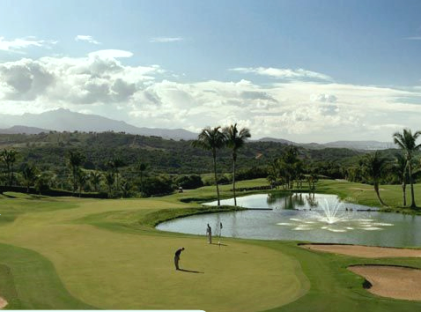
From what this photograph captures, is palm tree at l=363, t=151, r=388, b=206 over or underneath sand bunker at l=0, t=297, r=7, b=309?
over

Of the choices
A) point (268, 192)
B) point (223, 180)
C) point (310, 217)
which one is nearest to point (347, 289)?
point (310, 217)

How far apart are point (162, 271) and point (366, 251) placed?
1923 cm

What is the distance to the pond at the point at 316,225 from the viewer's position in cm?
4803

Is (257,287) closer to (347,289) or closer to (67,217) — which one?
(347,289)

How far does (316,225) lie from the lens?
57.0 meters

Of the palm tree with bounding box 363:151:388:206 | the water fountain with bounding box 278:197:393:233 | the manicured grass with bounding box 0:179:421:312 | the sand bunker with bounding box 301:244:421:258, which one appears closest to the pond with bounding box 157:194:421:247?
the water fountain with bounding box 278:197:393:233

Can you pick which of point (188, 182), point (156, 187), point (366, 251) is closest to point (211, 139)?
point (366, 251)

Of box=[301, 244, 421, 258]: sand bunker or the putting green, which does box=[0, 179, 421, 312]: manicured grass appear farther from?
box=[301, 244, 421, 258]: sand bunker

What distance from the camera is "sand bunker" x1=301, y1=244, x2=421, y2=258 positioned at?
3747 centimetres

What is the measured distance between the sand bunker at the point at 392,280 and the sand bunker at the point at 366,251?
494 cm

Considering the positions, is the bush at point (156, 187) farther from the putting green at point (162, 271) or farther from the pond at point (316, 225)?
the putting green at point (162, 271)

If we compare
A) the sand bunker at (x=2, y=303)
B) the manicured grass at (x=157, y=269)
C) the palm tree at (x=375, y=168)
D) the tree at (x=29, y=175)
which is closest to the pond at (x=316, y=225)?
the palm tree at (x=375, y=168)

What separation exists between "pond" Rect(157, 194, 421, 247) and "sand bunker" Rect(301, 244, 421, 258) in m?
3.77

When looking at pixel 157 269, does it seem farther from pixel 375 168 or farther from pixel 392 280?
pixel 375 168
